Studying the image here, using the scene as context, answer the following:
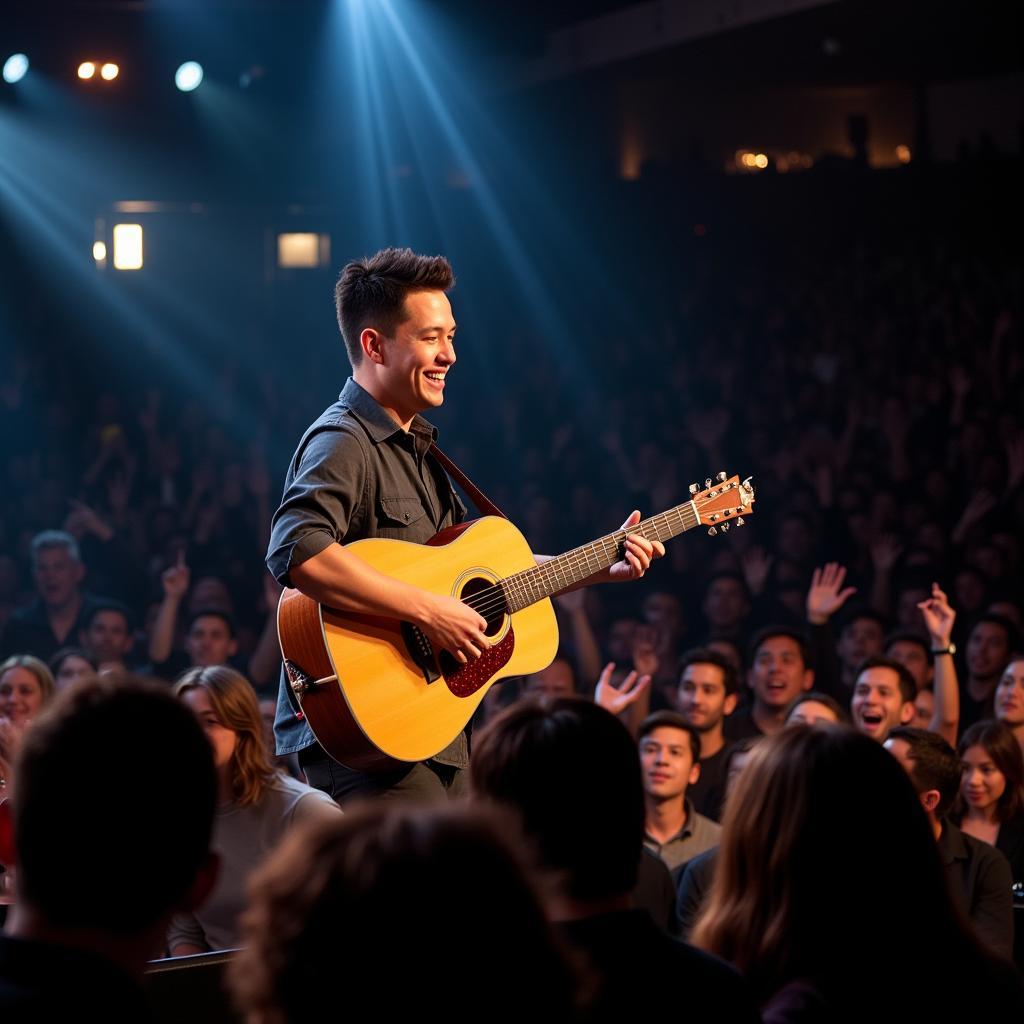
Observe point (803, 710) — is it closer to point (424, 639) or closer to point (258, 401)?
point (424, 639)

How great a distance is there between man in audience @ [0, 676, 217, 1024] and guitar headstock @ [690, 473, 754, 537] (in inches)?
87.2

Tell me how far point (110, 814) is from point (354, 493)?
1654 millimetres

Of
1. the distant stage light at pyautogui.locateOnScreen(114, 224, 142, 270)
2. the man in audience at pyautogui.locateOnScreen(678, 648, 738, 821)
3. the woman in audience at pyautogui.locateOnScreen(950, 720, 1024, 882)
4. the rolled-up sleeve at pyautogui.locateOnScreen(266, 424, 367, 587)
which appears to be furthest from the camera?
the distant stage light at pyautogui.locateOnScreen(114, 224, 142, 270)

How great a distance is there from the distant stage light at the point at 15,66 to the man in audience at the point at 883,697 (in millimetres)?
6224

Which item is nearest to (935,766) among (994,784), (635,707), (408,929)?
(994,784)

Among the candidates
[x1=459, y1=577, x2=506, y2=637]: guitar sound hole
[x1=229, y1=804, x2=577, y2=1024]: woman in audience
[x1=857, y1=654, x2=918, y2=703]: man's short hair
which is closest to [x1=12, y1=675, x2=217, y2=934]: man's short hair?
[x1=229, y1=804, x2=577, y2=1024]: woman in audience

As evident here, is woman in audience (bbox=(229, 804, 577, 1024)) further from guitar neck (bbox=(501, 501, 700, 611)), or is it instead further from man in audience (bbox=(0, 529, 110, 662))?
man in audience (bbox=(0, 529, 110, 662))

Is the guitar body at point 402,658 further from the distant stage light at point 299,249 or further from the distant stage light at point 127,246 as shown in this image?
the distant stage light at point 299,249

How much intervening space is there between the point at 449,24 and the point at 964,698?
5.87 metres

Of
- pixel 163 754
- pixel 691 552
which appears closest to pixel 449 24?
pixel 691 552

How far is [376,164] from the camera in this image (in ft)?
36.6

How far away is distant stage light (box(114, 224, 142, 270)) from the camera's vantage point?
8.63 m

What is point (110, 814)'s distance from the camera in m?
1.37

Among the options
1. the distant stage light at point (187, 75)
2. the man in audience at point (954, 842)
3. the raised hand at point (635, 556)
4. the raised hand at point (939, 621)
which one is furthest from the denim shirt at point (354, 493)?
the distant stage light at point (187, 75)
